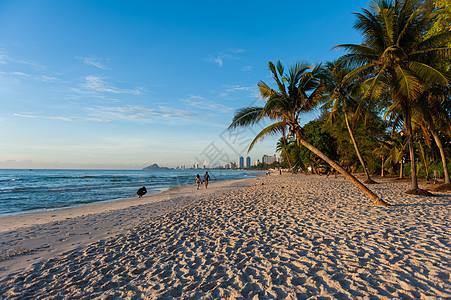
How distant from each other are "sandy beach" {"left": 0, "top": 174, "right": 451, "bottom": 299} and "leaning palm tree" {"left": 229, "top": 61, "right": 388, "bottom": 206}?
2.82 metres

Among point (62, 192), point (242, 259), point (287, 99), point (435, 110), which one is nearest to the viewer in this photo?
point (242, 259)

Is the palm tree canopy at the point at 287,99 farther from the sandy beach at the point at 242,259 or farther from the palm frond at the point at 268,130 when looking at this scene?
the sandy beach at the point at 242,259

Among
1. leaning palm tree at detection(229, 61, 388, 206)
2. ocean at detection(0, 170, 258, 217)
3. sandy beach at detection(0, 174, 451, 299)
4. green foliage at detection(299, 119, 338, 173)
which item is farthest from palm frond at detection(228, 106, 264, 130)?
green foliage at detection(299, 119, 338, 173)

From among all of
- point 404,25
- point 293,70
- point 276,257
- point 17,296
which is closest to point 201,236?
point 276,257

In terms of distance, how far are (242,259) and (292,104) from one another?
6243 mm

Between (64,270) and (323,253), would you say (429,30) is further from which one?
(64,270)

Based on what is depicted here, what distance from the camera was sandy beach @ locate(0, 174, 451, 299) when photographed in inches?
119

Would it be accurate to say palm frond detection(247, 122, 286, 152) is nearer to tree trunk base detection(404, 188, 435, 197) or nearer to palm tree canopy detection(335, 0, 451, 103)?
palm tree canopy detection(335, 0, 451, 103)

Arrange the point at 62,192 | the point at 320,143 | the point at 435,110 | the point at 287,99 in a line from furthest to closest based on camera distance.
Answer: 1. the point at 320,143
2. the point at 62,192
3. the point at 435,110
4. the point at 287,99

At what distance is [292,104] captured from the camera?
8461mm

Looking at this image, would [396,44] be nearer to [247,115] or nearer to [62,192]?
[247,115]

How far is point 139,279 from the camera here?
341cm

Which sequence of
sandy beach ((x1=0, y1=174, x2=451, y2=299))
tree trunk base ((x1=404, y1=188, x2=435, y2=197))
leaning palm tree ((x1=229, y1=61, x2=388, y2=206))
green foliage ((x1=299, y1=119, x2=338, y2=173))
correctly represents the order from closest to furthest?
1. sandy beach ((x1=0, y1=174, x2=451, y2=299))
2. leaning palm tree ((x1=229, y1=61, x2=388, y2=206))
3. tree trunk base ((x1=404, y1=188, x2=435, y2=197))
4. green foliage ((x1=299, y1=119, x2=338, y2=173))

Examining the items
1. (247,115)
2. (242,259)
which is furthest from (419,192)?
(242,259)
